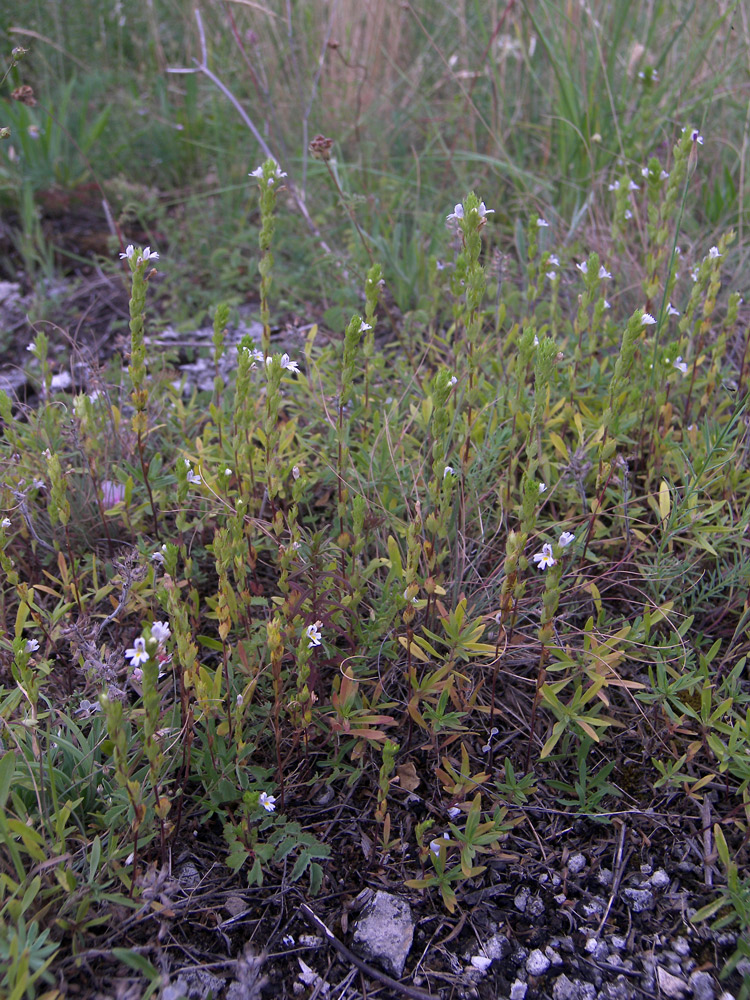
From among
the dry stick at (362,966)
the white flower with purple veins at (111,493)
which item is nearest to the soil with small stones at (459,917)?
the dry stick at (362,966)

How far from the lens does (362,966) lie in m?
1.37

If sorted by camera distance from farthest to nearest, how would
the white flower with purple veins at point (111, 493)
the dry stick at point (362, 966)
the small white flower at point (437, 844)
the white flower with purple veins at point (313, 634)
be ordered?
1. the white flower with purple veins at point (111, 493)
2. the white flower with purple veins at point (313, 634)
3. the small white flower at point (437, 844)
4. the dry stick at point (362, 966)

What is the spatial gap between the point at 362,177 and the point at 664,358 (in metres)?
2.51

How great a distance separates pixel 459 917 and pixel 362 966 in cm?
22

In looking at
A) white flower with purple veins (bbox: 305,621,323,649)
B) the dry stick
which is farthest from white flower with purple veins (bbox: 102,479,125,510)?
the dry stick

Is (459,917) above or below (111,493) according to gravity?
below

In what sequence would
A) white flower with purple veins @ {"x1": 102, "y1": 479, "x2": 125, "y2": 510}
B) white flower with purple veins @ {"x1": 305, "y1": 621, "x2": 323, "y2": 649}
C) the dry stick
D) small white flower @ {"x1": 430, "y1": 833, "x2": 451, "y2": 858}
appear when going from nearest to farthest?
the dry stick < small white flower @ {"x1": 430, "y1": 833, "x2": 451, "y2": 858} < white flower with purple veins @ {"x1": 305, "y1": 621, "x2": 323, "y2": 649} < white flower with purple veins @ {"x1": 102, "y1": 479, "x2": 125, "y2": 510}

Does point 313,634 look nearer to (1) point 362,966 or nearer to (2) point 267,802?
(2) point 267,802

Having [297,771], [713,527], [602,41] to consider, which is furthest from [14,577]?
[602,41]

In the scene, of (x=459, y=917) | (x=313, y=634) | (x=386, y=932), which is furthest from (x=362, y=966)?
(x=313, y=634)

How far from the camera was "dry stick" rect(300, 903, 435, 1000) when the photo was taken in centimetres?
134

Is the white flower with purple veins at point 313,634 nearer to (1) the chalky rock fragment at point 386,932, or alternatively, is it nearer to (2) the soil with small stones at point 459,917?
(2) the soil with small stones at point 459,917

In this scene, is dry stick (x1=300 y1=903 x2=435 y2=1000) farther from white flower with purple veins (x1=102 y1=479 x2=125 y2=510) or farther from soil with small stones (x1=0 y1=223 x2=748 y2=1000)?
white flower with purple veins (x1=102 y1=479 x2=125 y2=510)

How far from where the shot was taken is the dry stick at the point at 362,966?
1.34 meters
